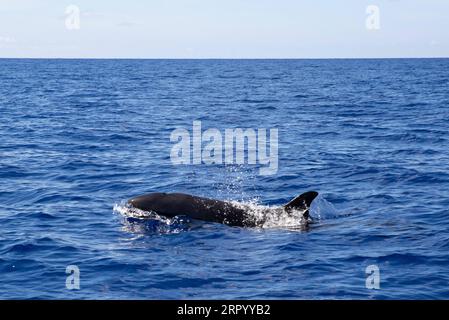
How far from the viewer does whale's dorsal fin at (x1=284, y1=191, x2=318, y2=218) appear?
18.6 meters

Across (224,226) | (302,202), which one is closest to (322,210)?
(302,202)

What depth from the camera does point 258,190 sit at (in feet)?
79.8

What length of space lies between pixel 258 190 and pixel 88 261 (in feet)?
33.0

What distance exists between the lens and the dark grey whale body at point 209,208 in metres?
18.9

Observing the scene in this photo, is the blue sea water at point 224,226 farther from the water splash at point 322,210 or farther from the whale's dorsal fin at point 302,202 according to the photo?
the whale's dorsal fin at point 302,202

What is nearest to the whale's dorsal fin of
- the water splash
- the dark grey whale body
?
the dark grey whale body

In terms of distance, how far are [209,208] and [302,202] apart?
2870 millimetres

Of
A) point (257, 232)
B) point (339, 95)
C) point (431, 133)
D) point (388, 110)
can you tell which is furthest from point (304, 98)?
point (257, 232)

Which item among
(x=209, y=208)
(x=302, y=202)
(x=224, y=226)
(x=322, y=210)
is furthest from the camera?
(x=322, y=210)

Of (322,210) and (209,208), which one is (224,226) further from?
(322,210)

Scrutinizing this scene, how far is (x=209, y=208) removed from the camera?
1941cm

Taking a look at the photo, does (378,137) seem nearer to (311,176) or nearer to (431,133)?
(431,133)

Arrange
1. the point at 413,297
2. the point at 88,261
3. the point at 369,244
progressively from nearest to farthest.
Answer: 1. the point at 413,297
2. the point at 88,261
3. the point at 369,244

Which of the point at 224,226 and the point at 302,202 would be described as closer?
the point at 224,226
